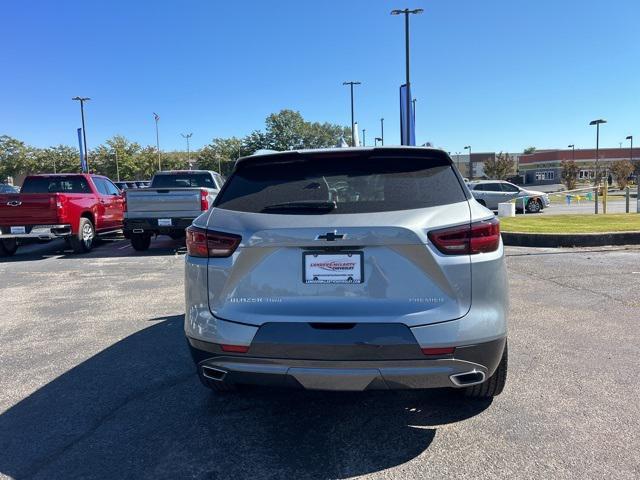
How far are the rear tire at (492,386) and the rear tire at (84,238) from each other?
10852mm

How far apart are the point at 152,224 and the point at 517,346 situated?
886 cm

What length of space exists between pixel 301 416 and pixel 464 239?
1643 mm

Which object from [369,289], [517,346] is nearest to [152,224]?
[517,346]

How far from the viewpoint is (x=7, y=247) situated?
39.7 feet

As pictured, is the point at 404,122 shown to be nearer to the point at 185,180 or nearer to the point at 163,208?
the point at 185,180

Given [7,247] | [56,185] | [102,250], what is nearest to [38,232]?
[7,247]

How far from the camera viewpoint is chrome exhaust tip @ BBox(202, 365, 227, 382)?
285 cm

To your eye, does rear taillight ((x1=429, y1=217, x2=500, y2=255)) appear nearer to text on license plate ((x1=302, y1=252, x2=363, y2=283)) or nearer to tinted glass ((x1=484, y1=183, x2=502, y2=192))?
text on license plate ((x1=302, y1=252, x2=363, y2=283))

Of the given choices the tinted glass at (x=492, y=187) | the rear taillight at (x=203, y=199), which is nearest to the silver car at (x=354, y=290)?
the rear taillight at (x=203, y=199)

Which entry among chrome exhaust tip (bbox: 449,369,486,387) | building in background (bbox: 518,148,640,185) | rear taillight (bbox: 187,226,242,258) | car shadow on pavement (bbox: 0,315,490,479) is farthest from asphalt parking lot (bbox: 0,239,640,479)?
building in background (bbox: 518,148,640,185)

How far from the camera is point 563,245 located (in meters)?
11.2

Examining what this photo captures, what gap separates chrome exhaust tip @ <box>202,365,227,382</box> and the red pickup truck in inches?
391

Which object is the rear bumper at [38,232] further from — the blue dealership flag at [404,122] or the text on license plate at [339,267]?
the blue dealership flag at [404,122]

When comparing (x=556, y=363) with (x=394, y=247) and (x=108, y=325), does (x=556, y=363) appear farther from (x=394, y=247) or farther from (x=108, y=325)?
(x=108, y=325)
